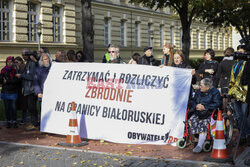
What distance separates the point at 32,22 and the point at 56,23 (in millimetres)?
2348

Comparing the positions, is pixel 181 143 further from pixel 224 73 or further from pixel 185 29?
pixel 185 29

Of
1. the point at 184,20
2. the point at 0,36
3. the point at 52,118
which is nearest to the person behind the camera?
the point at 52,118

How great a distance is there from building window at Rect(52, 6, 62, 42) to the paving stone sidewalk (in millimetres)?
20680

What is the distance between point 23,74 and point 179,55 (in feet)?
12.6

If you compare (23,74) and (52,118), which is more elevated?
(23,74)

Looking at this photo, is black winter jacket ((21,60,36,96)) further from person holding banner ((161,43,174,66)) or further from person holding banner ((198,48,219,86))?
person holding banner ((198,48,219,86))

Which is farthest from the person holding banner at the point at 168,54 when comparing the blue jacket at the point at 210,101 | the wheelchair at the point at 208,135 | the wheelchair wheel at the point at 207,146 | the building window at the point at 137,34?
the building window at the point at 137,34

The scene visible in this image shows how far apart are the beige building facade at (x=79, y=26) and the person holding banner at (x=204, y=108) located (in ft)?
57.6

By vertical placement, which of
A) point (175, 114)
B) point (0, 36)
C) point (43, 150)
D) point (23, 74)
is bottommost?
point (43, 150)

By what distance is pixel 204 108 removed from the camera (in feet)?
24.7

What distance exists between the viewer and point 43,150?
307 inches

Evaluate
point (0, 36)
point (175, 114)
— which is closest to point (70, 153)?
point (175, 114)

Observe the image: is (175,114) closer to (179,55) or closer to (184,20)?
(179,55)

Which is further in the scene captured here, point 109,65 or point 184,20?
point 184,20
